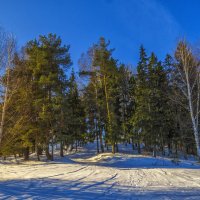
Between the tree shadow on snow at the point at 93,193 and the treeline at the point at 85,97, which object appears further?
the treeline at the point at 85,97

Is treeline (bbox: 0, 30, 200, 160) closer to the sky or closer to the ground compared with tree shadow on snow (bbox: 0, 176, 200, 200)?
closer to the sky

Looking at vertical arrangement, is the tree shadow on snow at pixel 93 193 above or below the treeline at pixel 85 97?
below

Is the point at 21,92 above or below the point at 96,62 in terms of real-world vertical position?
below

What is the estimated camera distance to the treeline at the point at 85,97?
14.4 meters

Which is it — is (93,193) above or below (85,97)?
below

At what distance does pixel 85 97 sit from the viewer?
2666 cm

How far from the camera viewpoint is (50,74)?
670 inches

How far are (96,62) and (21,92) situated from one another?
9.42m

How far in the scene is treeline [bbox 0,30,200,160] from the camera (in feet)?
47.1

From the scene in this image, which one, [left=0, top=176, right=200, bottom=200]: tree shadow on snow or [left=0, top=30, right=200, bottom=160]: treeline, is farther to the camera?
[left=0, top=30, right=200, bottom=160]: treeline

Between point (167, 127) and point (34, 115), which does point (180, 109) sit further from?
point (34, 115)

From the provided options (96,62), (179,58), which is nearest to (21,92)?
(96,62)

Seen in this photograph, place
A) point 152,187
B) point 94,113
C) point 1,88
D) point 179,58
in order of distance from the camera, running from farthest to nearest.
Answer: point 94,113 → point 179,58 → point 1,88 → point 152,187

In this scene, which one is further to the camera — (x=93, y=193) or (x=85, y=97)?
(x=85, y=97)
